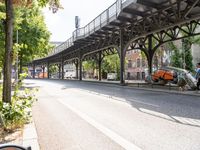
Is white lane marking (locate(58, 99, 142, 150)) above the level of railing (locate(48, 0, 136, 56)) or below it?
below

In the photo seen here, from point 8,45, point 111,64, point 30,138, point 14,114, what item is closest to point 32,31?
point 8,45

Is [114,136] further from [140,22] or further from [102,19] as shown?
[102,19]

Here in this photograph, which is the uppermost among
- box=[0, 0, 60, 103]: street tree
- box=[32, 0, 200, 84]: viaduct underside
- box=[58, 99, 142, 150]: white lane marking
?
box=[32, 0, 200, 84]: viaduct underside

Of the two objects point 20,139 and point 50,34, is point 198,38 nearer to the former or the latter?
point 50,34

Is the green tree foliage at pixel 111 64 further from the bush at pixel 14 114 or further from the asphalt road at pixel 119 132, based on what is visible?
the bush at pixel 14 114

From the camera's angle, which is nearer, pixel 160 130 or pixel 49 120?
pixel 160 130

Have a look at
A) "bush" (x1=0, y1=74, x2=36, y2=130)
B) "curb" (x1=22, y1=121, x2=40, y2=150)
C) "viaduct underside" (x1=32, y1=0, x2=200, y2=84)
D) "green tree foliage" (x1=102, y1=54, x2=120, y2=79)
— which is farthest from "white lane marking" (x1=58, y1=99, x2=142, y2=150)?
"green tree foliage" (x1=102, y1=54, x2=120, y2=79)

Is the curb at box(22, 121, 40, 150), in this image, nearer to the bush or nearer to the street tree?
the bush

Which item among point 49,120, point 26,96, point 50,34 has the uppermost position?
point 50,34

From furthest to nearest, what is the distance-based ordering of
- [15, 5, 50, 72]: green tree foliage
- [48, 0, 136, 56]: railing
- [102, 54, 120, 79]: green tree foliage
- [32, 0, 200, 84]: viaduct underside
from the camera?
[102, 54, 120, 79]: green tree foliage → [15, 5, 50, 72]: green tree foliage → [48, 0, 136, 56]: railing → [32, 0, 200, 84]: viaduct underside

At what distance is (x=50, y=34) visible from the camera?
35750 millimetres

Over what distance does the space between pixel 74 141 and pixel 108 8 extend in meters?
24.1

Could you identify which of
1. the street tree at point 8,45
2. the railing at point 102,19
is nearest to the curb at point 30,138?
the street tree at point 8,45

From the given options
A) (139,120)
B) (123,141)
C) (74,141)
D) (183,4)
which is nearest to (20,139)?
(74,141)
